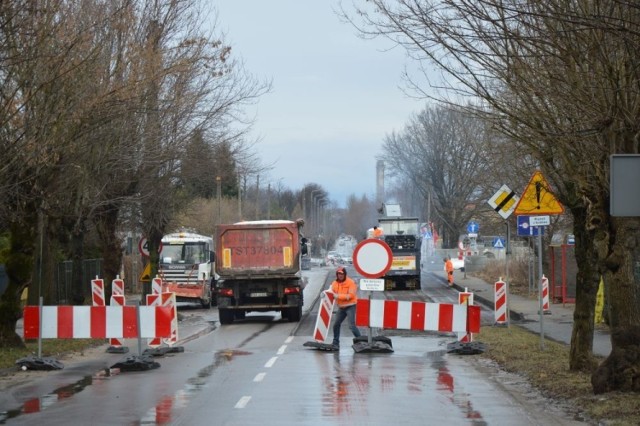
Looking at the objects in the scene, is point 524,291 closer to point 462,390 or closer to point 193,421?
point 462,390

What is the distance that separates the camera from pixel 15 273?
20.5m

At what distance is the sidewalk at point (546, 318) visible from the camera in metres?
22.5

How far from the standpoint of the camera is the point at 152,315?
60.1ft

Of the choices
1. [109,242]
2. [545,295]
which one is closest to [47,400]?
[109,242]

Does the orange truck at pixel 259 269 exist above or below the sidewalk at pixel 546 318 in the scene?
above

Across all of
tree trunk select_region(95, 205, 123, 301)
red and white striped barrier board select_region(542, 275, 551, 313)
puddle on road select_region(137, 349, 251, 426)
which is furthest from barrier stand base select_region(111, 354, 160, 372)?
red and white striped barrier board select_region(542, 275, 551, 313)

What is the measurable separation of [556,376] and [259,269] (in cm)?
1686

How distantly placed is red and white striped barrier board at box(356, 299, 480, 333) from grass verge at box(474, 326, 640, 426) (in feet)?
2.63

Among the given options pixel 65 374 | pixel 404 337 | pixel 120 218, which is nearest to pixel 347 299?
pixel 404 337

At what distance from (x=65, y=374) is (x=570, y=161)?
8.93m

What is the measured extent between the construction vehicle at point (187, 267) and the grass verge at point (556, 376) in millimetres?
19373

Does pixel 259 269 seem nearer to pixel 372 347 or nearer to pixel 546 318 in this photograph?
pixel 546 318

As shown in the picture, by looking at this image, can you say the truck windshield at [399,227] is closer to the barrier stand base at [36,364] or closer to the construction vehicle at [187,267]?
the construction vehicle at [187,267]

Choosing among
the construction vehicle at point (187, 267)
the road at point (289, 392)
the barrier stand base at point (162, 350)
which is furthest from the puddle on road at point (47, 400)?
the construction vehicle at point (187, 267)
